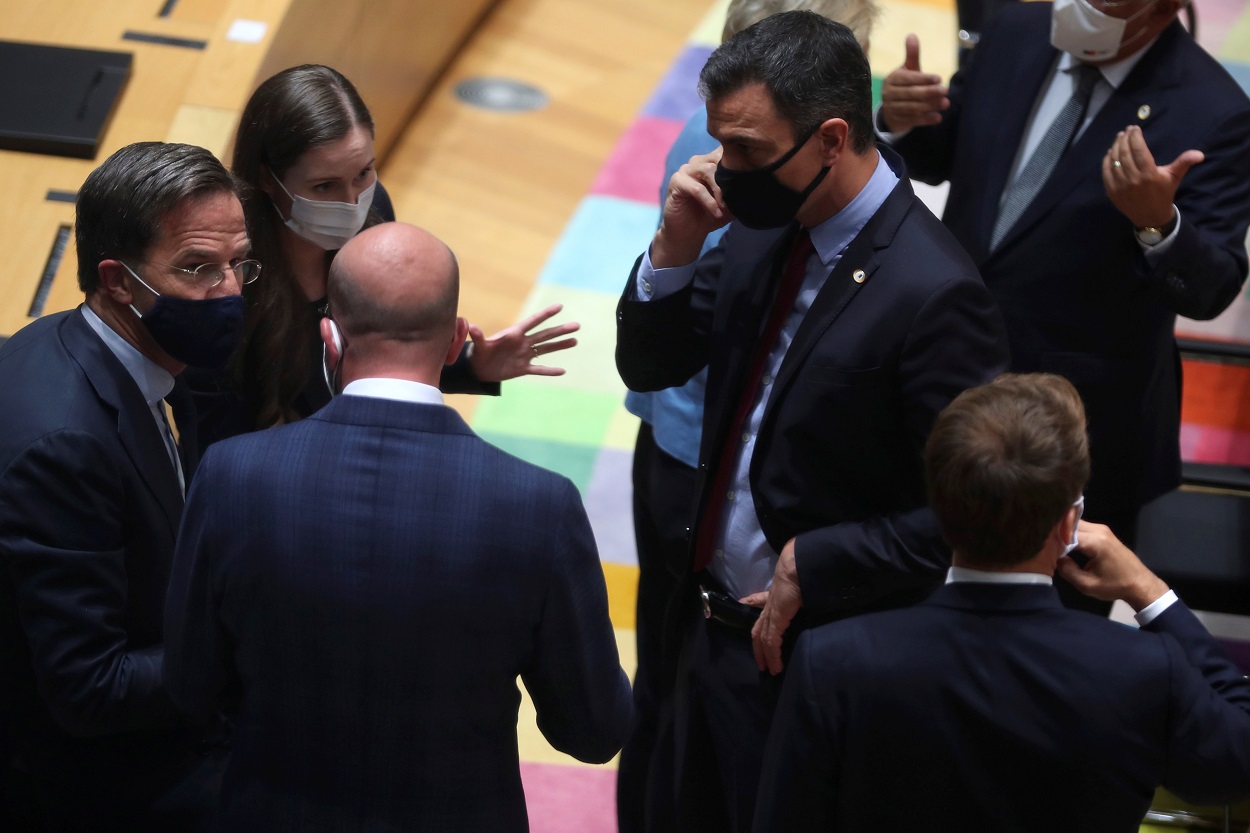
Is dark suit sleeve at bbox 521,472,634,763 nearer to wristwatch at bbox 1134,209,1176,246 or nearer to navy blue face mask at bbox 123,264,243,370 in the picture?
navy blue face mask at bbox 123,264,243,370

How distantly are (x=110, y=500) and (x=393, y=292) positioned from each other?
0.59m

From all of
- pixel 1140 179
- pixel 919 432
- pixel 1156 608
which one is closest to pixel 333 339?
pixel 919 432

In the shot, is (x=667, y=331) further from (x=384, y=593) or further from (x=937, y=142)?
(x=937, y=142)

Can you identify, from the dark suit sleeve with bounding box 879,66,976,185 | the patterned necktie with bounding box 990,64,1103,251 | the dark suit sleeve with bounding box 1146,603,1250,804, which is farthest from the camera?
the dark suit sleeve with bounding box 879,66,976,185

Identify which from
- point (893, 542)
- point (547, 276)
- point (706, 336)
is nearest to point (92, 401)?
point (706, 336)

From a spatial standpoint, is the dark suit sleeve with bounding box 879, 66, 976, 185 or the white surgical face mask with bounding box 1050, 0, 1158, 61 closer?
the white surgical face mask with bounding box 1050, 0, 1158, 61

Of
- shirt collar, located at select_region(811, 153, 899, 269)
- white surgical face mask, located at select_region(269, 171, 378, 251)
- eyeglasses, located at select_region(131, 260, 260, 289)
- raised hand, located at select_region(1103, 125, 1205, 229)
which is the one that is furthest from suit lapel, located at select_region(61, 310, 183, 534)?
raised hand, located at select_region(1103, 125, 1205, 229)

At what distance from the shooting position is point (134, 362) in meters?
2.11

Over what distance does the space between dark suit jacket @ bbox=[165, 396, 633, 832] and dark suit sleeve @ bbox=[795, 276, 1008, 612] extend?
468 millimetres

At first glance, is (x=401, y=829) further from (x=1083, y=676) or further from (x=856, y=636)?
(x=1083, y=676)

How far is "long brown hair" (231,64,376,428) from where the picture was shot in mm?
2559

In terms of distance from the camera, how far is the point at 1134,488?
9.93 ft

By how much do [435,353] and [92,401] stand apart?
23.0 inches

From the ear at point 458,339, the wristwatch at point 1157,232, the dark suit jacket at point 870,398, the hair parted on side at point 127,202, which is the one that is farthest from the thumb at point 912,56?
the hair parted on side at point 127,202
